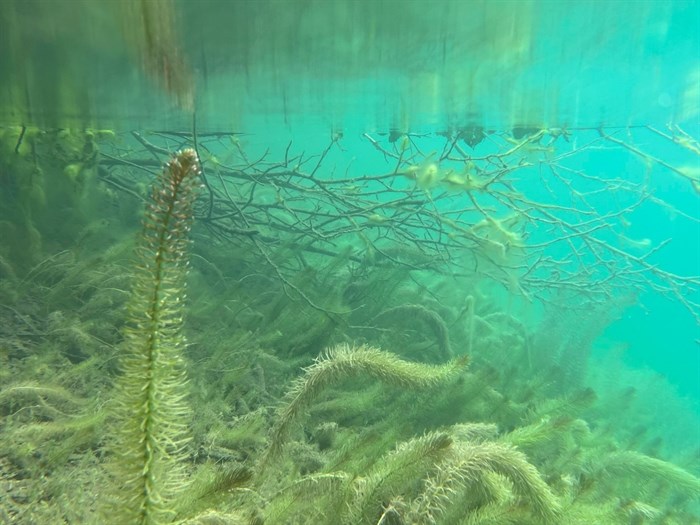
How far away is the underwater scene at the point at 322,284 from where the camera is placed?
2045 millimetres

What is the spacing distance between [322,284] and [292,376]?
1993 millimetres

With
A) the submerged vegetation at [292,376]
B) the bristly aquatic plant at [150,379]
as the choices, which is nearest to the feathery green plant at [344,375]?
the submerged vegetation at [292,376]

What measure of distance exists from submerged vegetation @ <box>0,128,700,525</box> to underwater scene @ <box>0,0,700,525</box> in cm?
2

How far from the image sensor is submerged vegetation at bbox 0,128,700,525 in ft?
5.24

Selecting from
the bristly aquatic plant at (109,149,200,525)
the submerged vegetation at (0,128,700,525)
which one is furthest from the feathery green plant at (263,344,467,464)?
the bristly aquatic plant at (109,149,200,525)

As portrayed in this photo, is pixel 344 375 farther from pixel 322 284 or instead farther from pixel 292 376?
pixel 322 284

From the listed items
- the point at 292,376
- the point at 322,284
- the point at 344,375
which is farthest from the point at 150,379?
the point at 322,284

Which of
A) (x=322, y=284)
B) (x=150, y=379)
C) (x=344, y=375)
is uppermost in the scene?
(x=150, y=379)

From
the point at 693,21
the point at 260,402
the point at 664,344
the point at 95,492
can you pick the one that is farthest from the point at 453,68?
the point at 664,344

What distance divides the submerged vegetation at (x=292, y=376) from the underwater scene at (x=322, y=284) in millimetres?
20

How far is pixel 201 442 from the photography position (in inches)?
119

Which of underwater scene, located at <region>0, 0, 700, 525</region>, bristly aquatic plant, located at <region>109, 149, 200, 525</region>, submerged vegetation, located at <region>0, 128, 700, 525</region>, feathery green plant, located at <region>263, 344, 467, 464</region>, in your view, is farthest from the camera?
feathery green plant, located at <region>263, 344, 467, 464</region>

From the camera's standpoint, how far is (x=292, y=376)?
4.15 meters

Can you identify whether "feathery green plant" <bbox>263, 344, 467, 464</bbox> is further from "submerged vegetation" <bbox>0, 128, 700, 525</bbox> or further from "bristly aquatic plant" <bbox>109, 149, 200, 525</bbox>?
"bristly aquatic plant" <bbox>109, 149, 200, 525</bbox>
